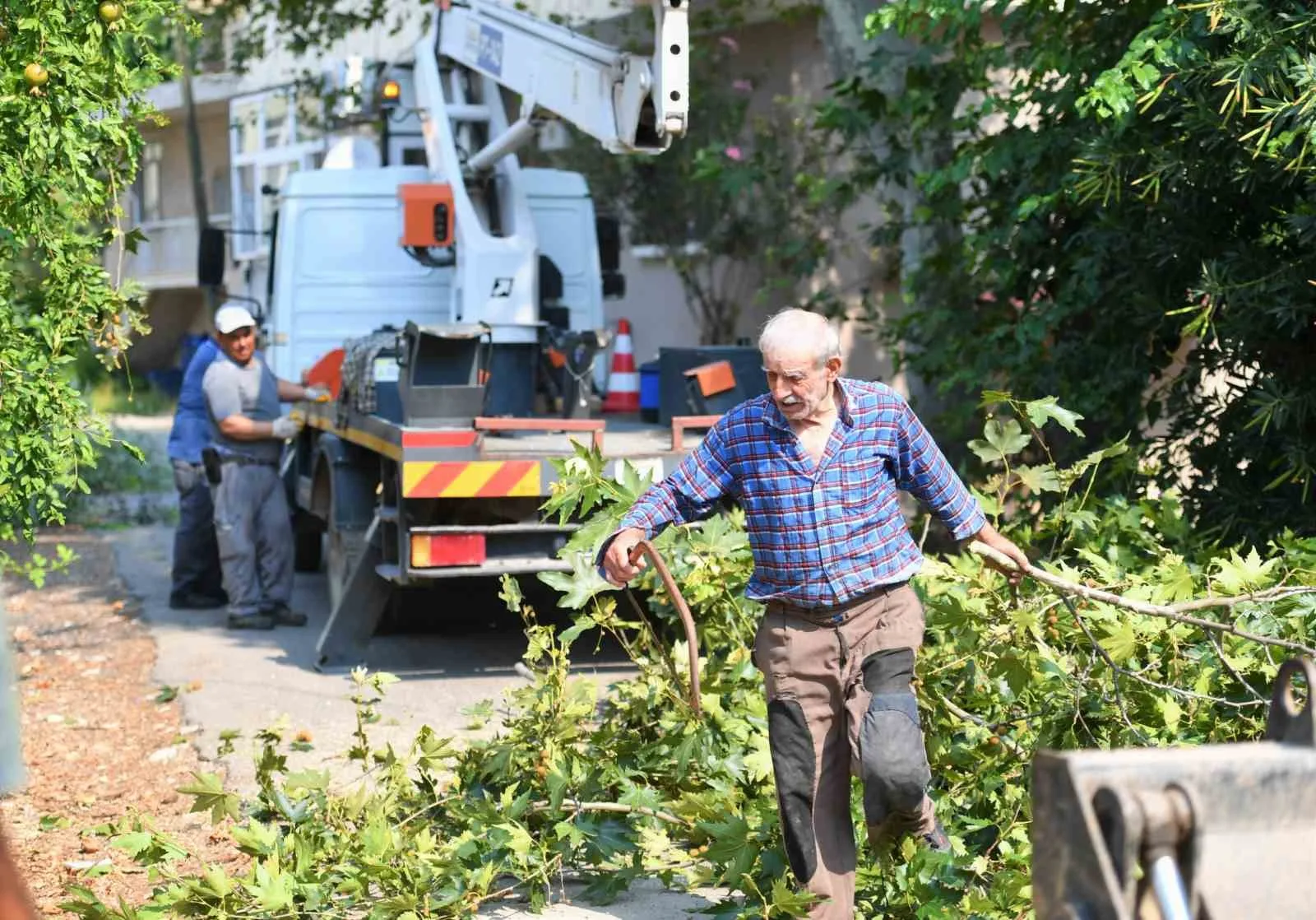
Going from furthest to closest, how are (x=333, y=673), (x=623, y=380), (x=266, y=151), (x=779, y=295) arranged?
(x=266, y=151) → (x=779, y=295) → (x=623, y=380) → (x=333, y=673)

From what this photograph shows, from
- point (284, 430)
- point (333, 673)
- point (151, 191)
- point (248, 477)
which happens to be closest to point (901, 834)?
point (333, 673)

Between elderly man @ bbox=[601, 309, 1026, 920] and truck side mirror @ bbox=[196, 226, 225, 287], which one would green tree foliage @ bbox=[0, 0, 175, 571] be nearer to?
elderly man @ bbox=[601, 309, 1026, 920]

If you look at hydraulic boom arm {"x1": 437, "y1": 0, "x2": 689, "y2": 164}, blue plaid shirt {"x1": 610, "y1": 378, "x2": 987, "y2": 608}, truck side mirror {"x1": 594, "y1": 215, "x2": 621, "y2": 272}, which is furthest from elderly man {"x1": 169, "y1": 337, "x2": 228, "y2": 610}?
blue plaid shirt {"x1": 610, "y1": 378, "x2": 987, "y2": 608}

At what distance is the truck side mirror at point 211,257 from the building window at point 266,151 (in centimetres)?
136

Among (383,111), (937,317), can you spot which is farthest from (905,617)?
(383,111)

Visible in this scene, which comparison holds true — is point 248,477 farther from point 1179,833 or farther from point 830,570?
point 1179,833

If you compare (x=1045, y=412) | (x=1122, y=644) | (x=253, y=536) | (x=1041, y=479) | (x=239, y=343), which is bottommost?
(x=253, y=536)

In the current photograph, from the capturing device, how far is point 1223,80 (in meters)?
6.81

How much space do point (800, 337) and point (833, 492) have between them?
411mm

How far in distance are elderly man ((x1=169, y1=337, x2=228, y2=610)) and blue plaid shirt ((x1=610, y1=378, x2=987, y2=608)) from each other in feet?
22.4

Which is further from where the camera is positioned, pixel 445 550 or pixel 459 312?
pixel 459 312

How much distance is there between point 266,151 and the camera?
2208 centimetres

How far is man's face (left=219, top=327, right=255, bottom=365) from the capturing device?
33.8 ft

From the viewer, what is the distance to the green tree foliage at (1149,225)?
7.12 meters
